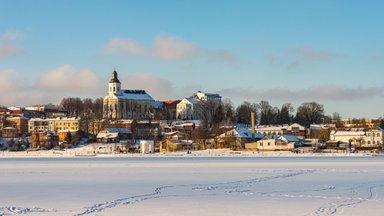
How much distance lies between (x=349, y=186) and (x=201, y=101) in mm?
133630

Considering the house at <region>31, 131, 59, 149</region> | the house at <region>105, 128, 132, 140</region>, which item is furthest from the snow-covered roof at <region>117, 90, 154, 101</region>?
the house at <region>31, 131, 59, 149</region>

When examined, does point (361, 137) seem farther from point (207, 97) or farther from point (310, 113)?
point (207, 97)

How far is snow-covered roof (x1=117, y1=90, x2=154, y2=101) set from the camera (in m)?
157

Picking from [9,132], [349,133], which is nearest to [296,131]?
[349,133]

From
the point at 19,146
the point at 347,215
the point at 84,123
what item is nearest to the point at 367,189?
the point at 347,215

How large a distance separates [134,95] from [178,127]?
124 feet

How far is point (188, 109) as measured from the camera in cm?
15512

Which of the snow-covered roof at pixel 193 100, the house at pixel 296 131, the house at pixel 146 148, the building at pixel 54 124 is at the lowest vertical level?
the house at pixel 146 148

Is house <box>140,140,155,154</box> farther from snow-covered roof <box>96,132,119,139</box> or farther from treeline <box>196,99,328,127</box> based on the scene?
treeline <box>196,99,328,127</box>

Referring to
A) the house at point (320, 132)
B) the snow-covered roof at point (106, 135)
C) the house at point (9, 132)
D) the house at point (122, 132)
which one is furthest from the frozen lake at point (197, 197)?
the house at point (9, 132)

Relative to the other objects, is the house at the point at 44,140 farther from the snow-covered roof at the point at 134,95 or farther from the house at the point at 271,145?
the snow-covered roof at the point at 134,95

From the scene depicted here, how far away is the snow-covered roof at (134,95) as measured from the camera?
156575 millimetres

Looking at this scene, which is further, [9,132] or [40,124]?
[40,124]

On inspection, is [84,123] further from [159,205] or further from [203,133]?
[159,205]
